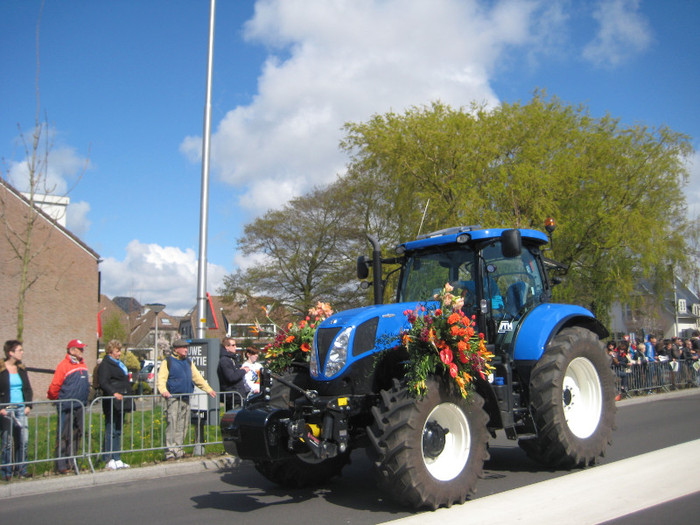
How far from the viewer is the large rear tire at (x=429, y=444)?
18.0ft

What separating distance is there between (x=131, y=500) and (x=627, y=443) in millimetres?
7039

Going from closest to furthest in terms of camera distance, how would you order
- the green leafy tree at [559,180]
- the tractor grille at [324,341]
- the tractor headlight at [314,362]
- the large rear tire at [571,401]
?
the tractor grille at [324,341] → the tractor headlight at [314,362] → the large rear tire at [571,401] → the green leafy tree at [559,180]

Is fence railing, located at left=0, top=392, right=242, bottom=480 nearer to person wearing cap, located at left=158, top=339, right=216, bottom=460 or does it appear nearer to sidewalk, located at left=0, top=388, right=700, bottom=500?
person wearing cap, located at left=158, top=339, right=216, bottom=460

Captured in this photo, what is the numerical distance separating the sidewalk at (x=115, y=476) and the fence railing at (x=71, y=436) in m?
0.25

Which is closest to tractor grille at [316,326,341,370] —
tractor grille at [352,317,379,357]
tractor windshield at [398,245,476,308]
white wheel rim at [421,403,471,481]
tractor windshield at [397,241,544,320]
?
tractor grille at [352,317,379,357]

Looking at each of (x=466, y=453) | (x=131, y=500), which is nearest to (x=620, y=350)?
(x=466, y=453)

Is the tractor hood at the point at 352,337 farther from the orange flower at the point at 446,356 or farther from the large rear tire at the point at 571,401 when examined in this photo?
the large rear tire at the point at 571,401

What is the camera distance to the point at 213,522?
228 inches

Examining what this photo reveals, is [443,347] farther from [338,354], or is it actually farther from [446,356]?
[338,354]

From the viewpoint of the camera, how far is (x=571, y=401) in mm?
7672

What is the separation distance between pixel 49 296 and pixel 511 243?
91.2 ft

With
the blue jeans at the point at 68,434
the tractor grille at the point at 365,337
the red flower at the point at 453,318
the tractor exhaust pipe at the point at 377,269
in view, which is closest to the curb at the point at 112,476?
the blue jeans at the point at 68,434

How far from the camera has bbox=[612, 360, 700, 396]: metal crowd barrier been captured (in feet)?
57.1

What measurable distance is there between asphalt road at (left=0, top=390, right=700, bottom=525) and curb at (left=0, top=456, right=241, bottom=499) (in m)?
0.04
